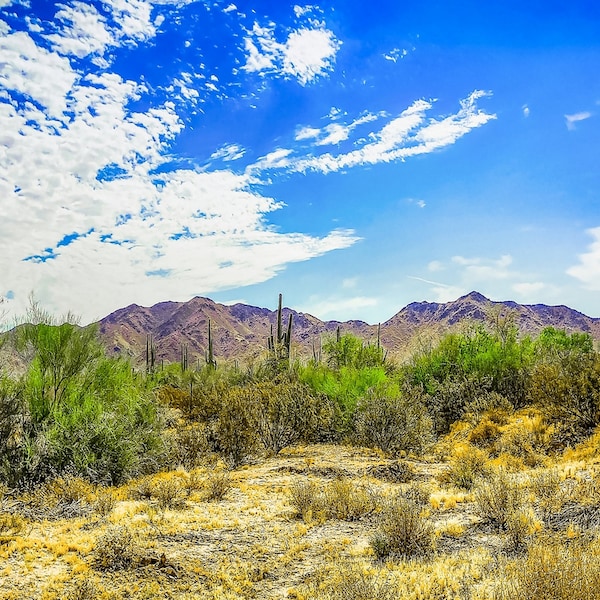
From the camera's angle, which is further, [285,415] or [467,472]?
[285,415]

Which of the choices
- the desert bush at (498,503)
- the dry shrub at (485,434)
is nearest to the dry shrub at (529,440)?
the dry shrub at (485,434)

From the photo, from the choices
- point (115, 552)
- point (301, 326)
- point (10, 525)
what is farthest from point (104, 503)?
point (301, 326)

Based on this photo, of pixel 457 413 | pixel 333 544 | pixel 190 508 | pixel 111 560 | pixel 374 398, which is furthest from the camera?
pixel 457 413

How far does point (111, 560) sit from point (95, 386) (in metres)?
7.38

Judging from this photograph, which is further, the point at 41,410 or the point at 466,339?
the point at 466,339

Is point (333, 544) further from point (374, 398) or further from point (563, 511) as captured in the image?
point (374, 398)

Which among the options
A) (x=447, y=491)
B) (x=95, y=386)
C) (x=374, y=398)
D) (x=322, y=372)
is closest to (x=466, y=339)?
(x=322, y=372)

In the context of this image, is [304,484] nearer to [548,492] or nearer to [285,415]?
[548,492]

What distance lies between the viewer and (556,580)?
409cm

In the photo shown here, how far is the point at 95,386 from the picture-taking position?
1296cm

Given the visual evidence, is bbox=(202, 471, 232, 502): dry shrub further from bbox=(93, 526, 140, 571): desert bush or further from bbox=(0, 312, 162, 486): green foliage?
bbox=(93, 526, 140, 571): desert bush

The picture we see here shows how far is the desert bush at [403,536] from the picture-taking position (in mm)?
6340

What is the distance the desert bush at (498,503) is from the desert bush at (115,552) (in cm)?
453

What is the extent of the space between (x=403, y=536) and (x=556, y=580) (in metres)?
2.58
